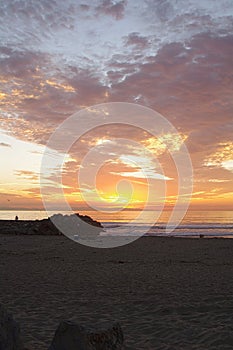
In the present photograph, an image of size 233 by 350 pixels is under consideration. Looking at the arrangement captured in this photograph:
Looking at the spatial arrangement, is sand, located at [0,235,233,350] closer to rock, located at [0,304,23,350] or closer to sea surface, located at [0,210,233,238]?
rock, located at [0,304,23,350]

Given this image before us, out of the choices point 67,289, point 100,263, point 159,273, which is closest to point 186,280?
point 159,273

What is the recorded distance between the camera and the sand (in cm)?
800

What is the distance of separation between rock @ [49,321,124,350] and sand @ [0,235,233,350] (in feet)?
5.71

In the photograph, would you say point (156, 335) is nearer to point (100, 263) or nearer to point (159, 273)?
point (159, 273)

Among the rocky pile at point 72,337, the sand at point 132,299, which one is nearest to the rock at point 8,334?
the rocky pile at point 72,337

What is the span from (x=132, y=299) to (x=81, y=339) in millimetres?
6057

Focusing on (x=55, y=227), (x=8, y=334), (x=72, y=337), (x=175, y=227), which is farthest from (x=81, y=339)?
(x=175, y=227)

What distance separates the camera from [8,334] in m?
5.99

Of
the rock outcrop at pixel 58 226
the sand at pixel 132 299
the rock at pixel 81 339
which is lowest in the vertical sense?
the sand at pixel 132 299

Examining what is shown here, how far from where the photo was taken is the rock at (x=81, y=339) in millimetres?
5414

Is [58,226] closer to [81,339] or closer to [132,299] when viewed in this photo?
[132,299]

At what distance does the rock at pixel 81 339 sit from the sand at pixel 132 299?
68.6 inches

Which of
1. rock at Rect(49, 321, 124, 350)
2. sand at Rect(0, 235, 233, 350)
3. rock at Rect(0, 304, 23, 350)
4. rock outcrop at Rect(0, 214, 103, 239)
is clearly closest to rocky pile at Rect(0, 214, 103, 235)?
rock outcrop at Rect(0, 214, 103, 239)

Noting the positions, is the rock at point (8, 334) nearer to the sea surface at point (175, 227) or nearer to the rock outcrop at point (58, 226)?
the rock outcrop at point (58, 226)
